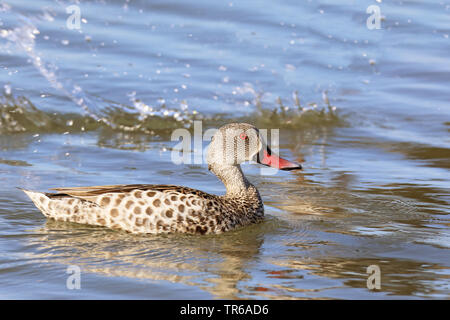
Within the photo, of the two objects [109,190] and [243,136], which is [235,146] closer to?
[243,136]

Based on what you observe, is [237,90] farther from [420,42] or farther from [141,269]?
[141,269]

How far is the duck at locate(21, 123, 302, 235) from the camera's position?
787 cm

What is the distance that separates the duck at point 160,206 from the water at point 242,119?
128 millimetres

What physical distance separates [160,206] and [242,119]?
5.40 metres

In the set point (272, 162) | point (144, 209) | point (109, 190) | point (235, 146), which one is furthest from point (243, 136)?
point (109, 190)

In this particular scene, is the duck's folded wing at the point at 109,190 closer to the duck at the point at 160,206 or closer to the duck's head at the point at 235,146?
the duck at the point at 160,206

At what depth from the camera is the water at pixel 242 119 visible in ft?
22.6

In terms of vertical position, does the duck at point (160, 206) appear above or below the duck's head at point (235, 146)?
below

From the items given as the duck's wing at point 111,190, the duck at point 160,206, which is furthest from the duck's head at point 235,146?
the duck's wing at point 111,190

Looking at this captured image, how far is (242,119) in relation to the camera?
13102mm

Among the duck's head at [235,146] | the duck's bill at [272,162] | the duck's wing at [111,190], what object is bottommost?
the duck's wing at [111,190]

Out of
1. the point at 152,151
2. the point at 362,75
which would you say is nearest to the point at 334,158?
the point at 152,151
